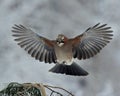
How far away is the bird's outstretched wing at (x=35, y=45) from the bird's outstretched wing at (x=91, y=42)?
0.22ft

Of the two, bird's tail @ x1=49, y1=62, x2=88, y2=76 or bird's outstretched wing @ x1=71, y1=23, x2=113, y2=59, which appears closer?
bird's tail @ x1=49, y1=62, x2=88, y2=76

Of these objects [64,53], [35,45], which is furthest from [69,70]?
[35,45]

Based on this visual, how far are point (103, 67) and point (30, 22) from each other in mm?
373

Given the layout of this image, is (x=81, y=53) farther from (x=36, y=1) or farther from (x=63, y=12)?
(x=36, y=1)

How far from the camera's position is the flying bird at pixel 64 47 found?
3.90 ft

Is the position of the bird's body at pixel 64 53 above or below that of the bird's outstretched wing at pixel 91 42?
below

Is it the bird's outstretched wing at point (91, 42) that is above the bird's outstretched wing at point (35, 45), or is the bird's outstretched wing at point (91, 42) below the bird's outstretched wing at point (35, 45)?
above

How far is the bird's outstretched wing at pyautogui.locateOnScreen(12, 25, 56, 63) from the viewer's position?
4.03 ft

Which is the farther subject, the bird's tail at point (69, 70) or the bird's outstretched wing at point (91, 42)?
the bird's outstretched wing at point (91, 42)

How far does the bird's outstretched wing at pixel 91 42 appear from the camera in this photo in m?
1.28

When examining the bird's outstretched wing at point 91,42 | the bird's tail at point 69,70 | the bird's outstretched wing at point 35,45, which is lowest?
the bird's tail at point 69,70

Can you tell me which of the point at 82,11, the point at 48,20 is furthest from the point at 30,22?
the point at 82,11

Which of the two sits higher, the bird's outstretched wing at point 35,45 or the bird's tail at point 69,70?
the bird's outstretched wing at point 35,45

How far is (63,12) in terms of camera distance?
2.12 metres
